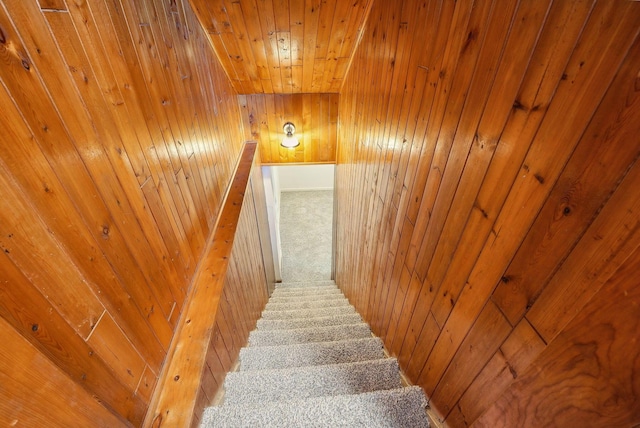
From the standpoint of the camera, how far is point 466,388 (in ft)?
3.13

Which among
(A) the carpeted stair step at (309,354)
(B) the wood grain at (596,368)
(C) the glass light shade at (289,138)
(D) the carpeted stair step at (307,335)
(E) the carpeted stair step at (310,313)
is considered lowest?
(B) the wood grain at (596,368)

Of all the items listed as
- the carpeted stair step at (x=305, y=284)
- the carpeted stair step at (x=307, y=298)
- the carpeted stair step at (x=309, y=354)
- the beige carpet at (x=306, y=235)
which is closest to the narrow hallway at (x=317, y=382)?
the carpeted stair step at (x=309, y=354)

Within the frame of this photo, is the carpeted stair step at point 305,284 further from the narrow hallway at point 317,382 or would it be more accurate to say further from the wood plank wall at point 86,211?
the wood plank wall at point 86,211

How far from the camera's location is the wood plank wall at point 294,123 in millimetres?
3678

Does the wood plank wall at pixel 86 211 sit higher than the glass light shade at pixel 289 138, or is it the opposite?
the glass light shade at pixel 289 138

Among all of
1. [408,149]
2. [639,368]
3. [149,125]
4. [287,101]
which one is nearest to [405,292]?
[408,149]

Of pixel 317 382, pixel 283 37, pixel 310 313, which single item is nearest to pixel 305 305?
pixel 310 313

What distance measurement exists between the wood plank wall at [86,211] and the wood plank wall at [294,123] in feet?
8.06

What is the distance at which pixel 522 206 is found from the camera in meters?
0.67

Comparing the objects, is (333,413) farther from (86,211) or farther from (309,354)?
(86,211)

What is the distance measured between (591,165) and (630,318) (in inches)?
11.0

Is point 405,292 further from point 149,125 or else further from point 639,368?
point 149,125

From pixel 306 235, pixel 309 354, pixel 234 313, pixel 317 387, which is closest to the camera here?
pixel 317 387

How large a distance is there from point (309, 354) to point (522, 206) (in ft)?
4.75
